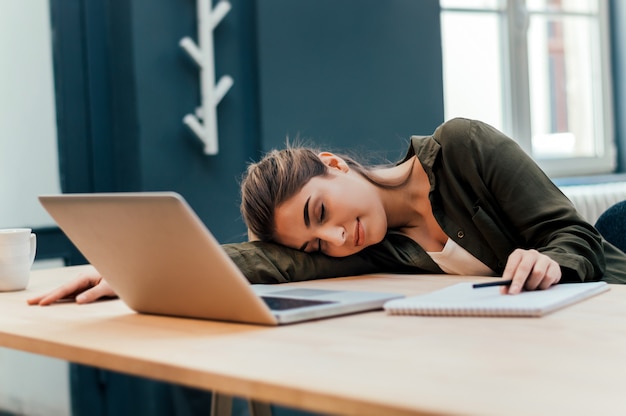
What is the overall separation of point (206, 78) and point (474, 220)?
1571 mm

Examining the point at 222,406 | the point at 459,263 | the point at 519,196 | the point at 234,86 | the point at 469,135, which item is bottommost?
the point at 222,406

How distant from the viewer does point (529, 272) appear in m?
1.18

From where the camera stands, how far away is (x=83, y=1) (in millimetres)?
2893

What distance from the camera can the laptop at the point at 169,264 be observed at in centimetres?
96

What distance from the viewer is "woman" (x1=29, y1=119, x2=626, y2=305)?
151 centimetres

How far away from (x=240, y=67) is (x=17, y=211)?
921mm

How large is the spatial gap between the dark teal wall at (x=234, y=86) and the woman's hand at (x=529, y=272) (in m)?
1.89

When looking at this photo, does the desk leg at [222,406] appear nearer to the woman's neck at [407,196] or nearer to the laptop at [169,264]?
the laptop at [169,264]

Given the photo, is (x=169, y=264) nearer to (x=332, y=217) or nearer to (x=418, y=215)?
(x=332, y=217)

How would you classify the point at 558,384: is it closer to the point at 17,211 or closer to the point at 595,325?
the point at 595,325

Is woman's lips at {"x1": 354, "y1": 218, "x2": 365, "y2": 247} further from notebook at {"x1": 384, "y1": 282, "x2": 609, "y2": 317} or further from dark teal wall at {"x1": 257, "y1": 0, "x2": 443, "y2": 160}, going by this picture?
dark teal wall at {"x1": 257, "y1": 0, "x2": 443, "y2": 160}

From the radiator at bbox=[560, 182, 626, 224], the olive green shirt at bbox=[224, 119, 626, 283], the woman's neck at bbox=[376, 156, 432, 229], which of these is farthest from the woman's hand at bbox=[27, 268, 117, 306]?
the radiator at bbox=[560, 182, 626, 224]

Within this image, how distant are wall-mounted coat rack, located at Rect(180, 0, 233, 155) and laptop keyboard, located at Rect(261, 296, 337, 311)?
1.85 metres

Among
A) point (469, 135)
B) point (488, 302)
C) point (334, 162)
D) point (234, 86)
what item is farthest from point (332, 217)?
point (234, 86)
